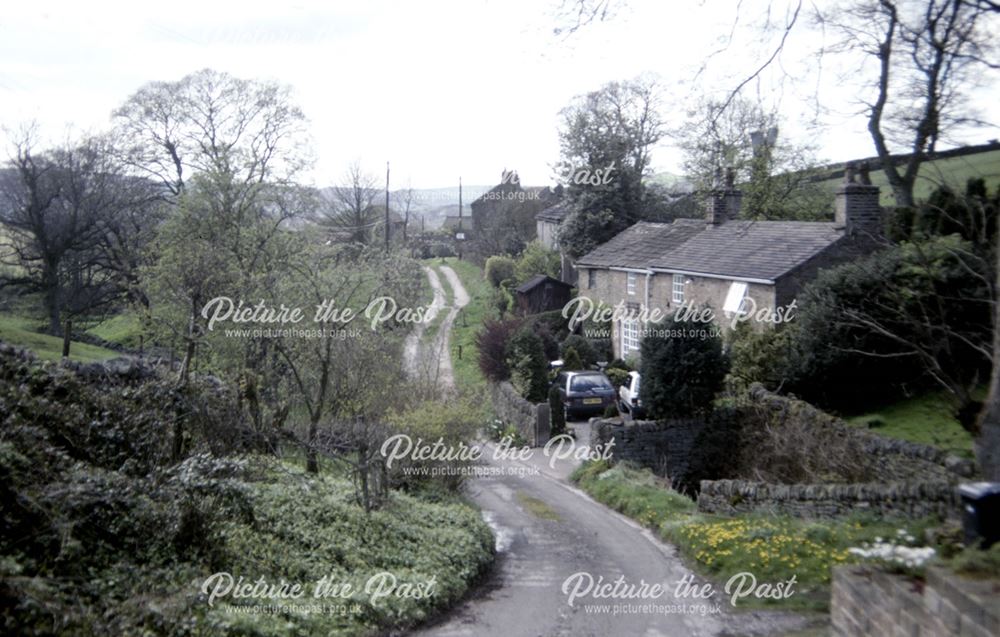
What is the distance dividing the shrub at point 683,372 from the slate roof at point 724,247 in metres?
3.18

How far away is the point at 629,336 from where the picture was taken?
108 feet

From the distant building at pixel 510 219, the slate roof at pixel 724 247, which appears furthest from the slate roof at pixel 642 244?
the distant building at pixel 510 219

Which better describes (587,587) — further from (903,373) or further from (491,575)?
(903,373)

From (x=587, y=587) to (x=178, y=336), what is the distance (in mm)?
11465

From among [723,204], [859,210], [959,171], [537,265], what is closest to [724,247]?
[723,204]

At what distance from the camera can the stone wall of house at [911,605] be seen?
4.22m

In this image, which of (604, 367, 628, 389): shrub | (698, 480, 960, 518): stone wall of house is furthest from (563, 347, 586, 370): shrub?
(698, 480, 960, 518): stone wall of house

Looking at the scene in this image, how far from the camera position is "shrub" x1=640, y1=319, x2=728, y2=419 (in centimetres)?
2067

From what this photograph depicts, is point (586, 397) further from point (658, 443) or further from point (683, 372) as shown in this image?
point (683, 372)

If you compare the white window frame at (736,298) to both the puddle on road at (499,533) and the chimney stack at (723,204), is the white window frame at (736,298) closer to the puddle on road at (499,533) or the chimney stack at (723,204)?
the chimney stack at (723,204)

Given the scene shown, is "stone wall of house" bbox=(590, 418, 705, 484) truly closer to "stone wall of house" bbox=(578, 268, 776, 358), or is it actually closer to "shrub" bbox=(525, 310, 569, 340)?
"stone wall of house" bbox=(578, 268, 776, 358)

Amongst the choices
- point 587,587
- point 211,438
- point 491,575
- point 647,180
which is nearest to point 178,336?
point 211,438

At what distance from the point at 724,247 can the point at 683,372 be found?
8625mm

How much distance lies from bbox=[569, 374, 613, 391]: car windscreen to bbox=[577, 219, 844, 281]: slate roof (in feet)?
15.8
